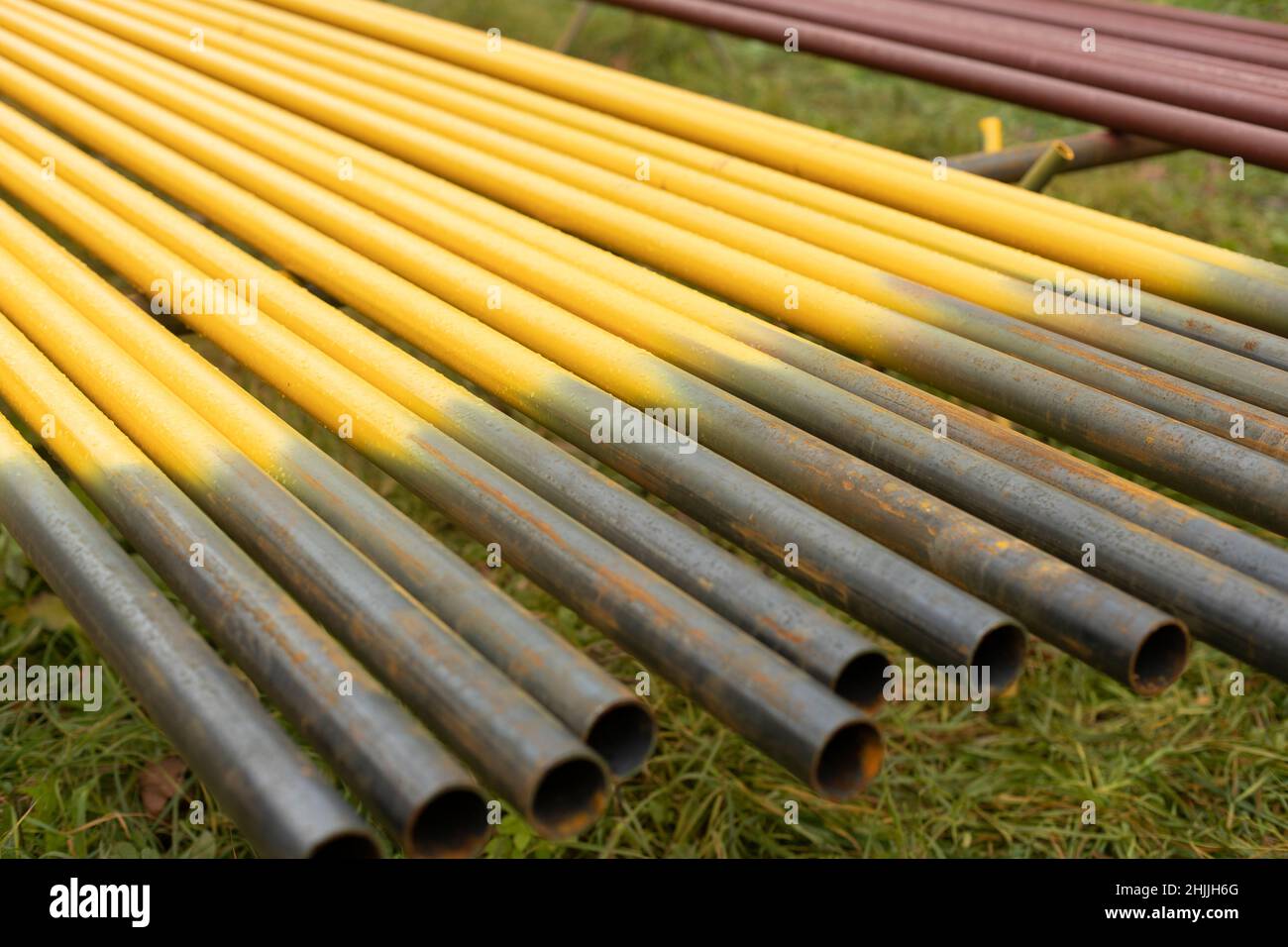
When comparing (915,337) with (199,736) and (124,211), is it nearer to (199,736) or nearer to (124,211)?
(199,736)

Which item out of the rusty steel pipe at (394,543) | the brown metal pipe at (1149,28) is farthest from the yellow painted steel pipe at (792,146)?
the rusty steel pipe at (394,543)

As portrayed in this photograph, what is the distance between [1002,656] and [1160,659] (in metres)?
0.19

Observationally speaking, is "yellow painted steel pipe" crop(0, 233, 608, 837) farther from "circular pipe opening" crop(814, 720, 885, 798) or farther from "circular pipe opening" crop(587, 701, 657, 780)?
"circular pipe opening" crop(814, 720, 885, 798)

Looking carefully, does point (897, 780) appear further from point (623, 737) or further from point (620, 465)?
point (623, 737)

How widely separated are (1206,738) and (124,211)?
2.73 m

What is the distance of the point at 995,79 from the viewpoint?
10.4 ft

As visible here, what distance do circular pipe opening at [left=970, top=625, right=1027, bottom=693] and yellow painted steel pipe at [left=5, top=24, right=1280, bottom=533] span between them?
0.38m

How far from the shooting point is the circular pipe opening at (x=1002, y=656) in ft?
5.02

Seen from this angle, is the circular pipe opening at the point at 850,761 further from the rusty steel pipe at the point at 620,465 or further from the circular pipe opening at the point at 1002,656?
the circular pipe opening at the point at 1002,656

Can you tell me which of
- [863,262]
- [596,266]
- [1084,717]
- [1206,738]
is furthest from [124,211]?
[1206,738]

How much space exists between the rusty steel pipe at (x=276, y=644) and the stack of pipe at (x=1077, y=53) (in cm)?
226

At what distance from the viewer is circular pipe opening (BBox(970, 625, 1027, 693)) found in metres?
1.53

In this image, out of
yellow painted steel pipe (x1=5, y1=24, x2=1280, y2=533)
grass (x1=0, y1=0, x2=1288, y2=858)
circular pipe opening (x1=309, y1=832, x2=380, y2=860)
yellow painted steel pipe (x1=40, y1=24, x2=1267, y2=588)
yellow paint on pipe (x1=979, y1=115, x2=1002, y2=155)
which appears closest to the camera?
circular pipe opening (x1=309, y1=832, x2=380, y2=860)

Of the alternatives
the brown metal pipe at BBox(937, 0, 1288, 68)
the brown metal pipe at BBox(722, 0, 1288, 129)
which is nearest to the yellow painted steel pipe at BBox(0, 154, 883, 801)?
the brown metal pipe at BBox(722, 0, 1288, 129)
